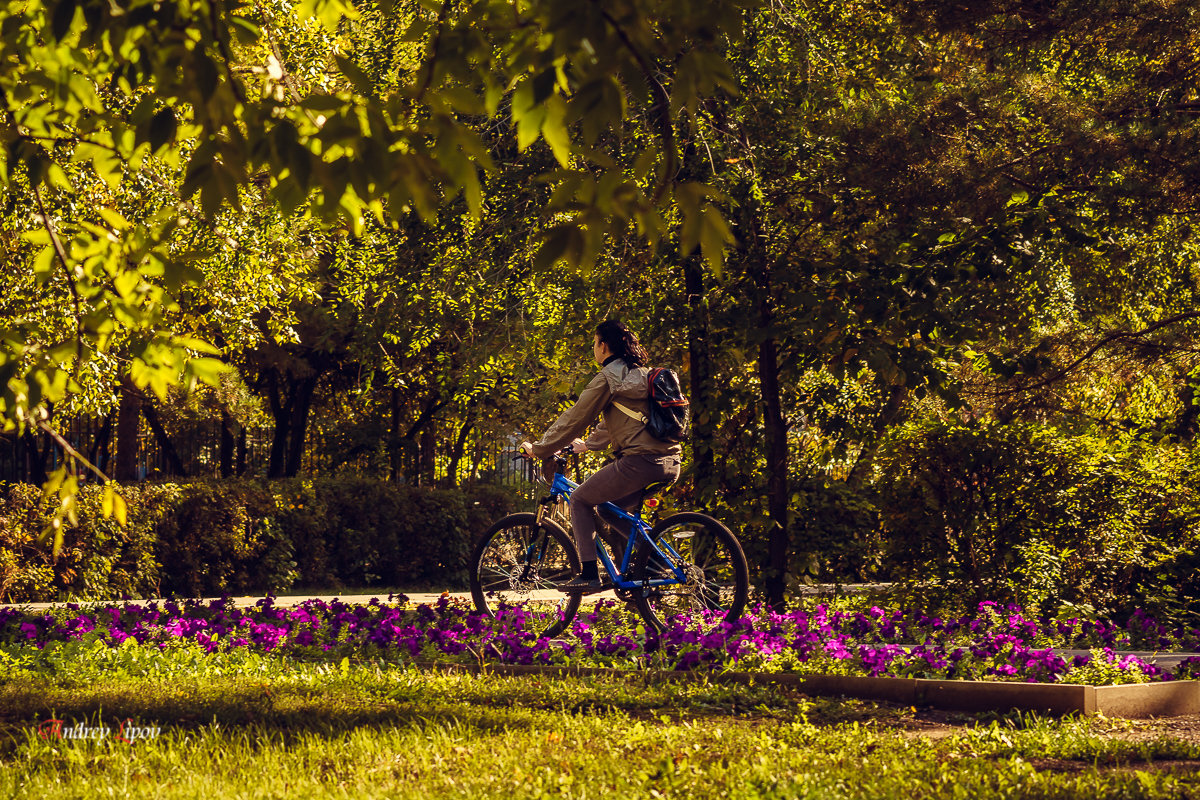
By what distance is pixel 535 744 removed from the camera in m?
4.10

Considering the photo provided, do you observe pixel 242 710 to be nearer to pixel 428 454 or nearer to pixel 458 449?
pixel 428 454

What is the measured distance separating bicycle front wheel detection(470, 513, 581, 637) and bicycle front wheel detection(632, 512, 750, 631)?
0.52 metres

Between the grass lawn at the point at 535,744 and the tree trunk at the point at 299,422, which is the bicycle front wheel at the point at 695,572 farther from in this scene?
the tree trunk at the point at 299,422

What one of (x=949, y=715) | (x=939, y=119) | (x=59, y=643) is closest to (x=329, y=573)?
(x=59, y=643)

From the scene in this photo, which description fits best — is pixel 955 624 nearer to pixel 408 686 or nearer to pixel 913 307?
pixel 913 307

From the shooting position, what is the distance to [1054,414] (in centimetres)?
1016

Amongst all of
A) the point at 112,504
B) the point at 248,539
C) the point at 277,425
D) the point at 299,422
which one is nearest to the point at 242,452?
the point at 277,425

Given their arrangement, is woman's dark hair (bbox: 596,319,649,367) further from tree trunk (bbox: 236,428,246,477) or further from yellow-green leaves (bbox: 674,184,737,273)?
tree trunk (bbox: 236,428,246,477)

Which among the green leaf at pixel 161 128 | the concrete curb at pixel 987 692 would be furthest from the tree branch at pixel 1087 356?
the green leaf at pixel 161 128

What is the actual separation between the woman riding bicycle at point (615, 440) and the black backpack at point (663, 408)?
0.03m

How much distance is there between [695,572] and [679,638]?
3.56 ft

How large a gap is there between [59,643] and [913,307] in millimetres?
5863

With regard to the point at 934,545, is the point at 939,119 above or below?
above

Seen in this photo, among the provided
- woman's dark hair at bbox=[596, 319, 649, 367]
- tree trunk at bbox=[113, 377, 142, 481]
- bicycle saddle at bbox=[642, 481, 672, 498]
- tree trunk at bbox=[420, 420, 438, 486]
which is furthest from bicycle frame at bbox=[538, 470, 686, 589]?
tree trunk at bbox=[420, 420, 438, 486]
